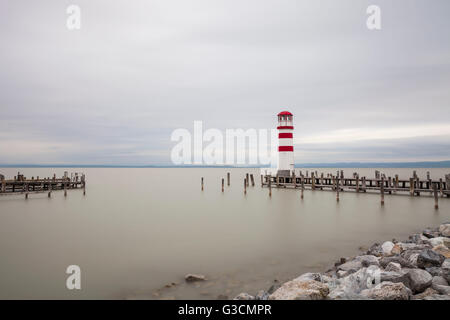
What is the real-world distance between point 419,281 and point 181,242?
8688 millimetres

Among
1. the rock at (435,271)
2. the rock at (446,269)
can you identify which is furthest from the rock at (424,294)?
the rock at (435,271)

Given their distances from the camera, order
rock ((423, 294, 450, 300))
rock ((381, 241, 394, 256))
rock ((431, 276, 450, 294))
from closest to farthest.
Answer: rock ((423, 294, 450, 300)), rock ((431, 276, 450, 294)), rock ((381, 241, 394, 256))

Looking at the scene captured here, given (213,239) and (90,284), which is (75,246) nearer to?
(90,284)

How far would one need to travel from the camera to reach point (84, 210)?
71.4 ft

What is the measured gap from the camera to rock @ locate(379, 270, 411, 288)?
558 cm

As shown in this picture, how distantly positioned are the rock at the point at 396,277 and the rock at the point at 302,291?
1.25 meters

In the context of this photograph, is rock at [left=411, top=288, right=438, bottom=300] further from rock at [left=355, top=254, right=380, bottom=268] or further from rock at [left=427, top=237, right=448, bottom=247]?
rock at [left=427, top=237, right=448, bottom=247]

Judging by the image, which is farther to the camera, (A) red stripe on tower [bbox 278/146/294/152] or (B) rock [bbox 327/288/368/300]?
(A) red stripe on tower [bbox 278/146/294/152]

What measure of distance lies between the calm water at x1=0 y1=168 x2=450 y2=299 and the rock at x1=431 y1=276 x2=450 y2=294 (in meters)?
3.31

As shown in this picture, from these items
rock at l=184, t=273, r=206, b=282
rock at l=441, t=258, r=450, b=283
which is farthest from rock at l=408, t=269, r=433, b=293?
rock at l=184, t=273, r=206, b=282

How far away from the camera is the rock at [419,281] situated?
5.41 metres

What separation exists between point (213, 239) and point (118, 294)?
6063 mm
